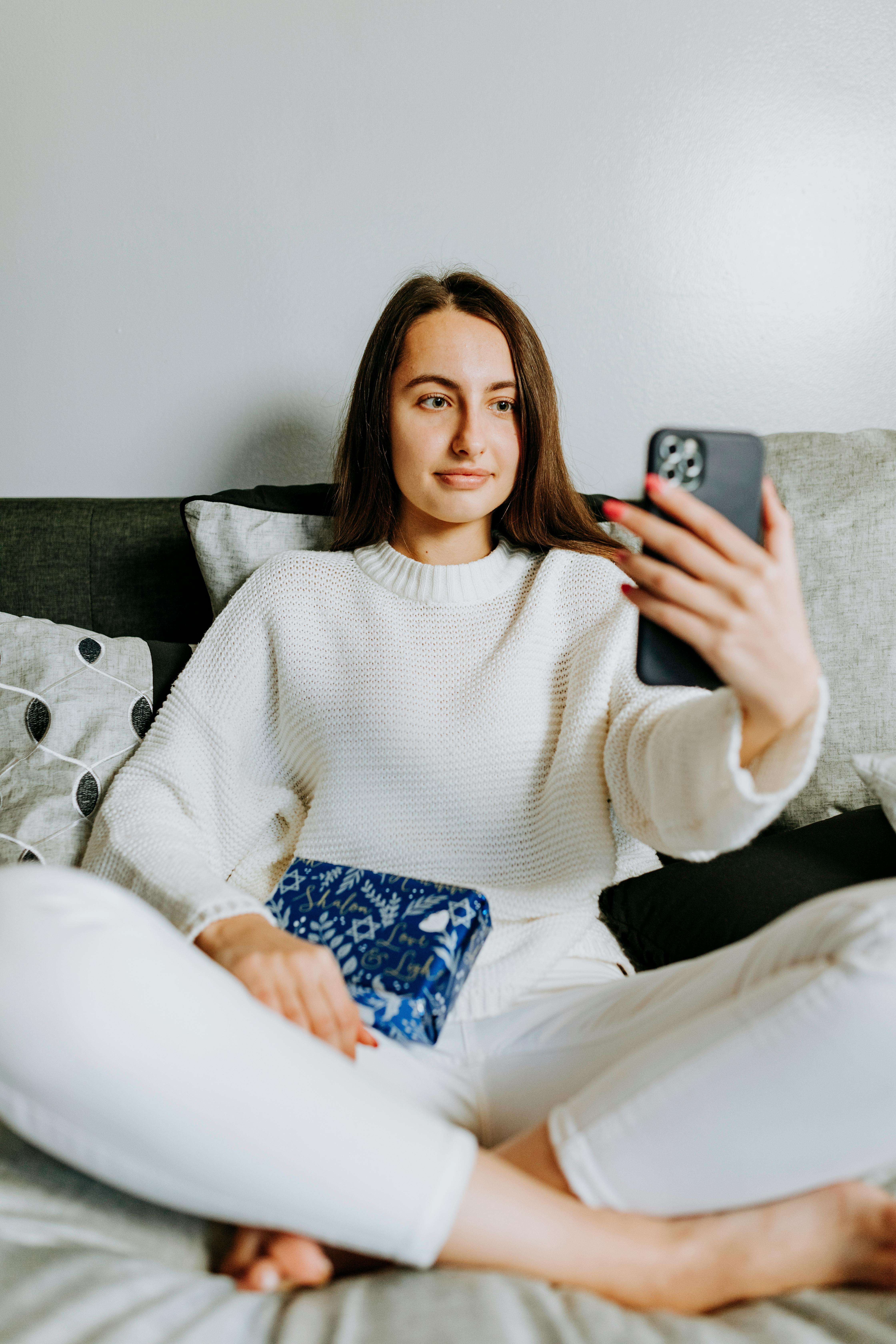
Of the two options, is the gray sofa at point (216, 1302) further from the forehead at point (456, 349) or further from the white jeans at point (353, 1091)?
the forehead at point (456, 349)

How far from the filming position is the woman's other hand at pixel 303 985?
0.76 metres

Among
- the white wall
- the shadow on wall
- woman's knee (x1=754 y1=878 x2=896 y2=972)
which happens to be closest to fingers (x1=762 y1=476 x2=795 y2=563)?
woman's knee (x1=754 y1=878 x2=896 y2=972)

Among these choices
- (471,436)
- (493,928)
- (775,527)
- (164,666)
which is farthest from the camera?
(164,666)

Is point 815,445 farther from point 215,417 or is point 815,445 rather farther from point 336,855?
point 215,417

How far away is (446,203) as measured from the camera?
1.51 m

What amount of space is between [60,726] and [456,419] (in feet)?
2.04

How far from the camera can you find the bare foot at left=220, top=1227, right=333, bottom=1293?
630mm

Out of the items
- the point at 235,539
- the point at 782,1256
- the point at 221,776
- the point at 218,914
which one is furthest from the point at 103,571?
the point at 782,1256

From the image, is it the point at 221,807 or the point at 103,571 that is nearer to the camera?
the point at 221,807

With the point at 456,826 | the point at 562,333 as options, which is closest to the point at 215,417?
the point at 562,333

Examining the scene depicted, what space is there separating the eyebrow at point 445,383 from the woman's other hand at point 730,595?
0.52 meters

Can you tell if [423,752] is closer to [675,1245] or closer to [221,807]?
[221,807]

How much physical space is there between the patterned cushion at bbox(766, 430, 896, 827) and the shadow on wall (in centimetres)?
77

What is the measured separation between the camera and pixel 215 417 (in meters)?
1.62
